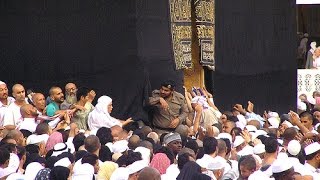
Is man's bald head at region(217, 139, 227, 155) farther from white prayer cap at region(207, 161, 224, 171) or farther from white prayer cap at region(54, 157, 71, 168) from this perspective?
white prayer cap at region(54, 157, 71, 168)

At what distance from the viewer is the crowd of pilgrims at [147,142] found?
11.4m

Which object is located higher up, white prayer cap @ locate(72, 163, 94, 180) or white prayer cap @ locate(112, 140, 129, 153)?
white prayer cap @ locate(72, 163, 94, 180)

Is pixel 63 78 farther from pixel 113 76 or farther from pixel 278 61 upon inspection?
pixel 278 61

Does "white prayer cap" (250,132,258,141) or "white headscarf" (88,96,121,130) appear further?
"white headscarf" (88,96,121,130)

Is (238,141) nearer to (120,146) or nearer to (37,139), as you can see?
(120,146)

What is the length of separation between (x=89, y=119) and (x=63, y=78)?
1.89 meters

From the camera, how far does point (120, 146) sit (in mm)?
13547

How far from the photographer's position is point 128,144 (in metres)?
13.6

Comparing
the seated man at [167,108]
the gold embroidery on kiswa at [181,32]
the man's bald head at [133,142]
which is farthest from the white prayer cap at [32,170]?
the gold embroidery on kiswa at [181,32]

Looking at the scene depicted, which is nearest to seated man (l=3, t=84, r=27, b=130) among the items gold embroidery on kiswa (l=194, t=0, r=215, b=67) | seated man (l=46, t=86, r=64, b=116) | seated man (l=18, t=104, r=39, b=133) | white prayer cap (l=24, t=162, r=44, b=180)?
seated man (l=18, t=104, r=39, b=133)

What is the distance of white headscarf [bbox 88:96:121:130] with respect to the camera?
16.1 m

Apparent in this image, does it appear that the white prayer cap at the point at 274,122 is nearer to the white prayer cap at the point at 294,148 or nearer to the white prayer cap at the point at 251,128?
the white prayer cap at the point at 251,128

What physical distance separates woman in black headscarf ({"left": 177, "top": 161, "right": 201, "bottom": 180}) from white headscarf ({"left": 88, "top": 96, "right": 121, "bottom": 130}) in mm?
4930

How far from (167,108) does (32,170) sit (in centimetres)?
599
